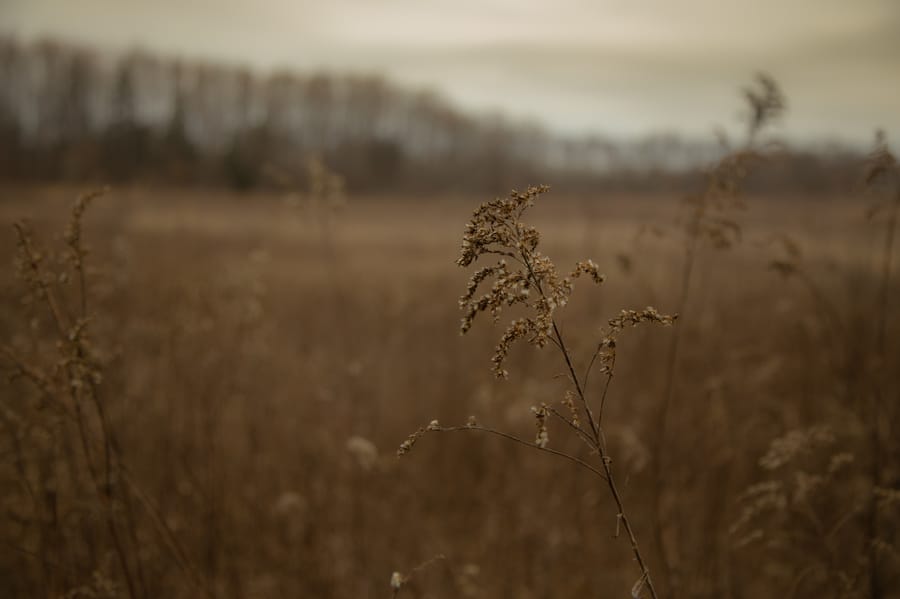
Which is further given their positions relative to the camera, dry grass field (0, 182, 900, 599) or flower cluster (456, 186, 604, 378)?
dry grass field (0, 182, 900, 599)

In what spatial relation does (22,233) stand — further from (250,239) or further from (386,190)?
(386,190)

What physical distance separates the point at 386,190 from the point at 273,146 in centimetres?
1032

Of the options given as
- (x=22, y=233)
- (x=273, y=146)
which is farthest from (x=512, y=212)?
(x=273, y=146)

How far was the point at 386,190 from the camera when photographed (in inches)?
1884

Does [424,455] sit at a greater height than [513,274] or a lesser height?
lesser

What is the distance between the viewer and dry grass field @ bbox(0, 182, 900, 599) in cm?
218

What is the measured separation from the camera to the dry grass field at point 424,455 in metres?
2.18

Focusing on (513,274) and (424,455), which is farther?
(424,455)

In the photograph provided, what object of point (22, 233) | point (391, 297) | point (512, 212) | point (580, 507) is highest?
point (512, 212)

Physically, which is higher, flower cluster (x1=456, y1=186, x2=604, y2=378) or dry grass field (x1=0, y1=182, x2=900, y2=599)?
flower cluster (x1=456, y1=186, x2=604, y2=378)

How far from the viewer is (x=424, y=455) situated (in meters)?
5.09

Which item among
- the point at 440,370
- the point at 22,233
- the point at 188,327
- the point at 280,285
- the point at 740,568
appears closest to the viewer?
the point at 22,233

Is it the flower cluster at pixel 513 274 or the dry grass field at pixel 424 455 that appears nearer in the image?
the flower cluster at pixel 513 274

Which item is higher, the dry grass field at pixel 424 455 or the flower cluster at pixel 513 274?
the flower cluster at pixel 513 274
